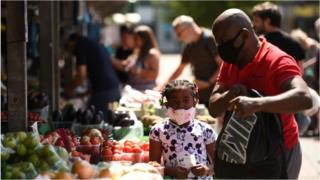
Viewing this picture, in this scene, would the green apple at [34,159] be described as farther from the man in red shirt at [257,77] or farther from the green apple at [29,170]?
the man in red shirt at [257,77]

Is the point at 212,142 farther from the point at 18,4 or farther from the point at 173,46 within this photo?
the point at 173,46

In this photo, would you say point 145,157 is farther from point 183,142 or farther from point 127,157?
point 183,142

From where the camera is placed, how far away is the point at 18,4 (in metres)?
4.44

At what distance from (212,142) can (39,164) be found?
113cm

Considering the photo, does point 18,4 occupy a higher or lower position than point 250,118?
higher

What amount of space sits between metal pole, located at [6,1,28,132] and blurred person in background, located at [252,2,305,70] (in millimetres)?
2818

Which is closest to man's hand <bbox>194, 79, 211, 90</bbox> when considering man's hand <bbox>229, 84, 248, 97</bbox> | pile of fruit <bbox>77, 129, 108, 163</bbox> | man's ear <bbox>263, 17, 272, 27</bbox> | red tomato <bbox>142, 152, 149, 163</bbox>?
man's ear <bbox>263, 17, 272, 27</bbox>

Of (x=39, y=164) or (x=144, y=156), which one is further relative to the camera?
(x=144, y=156)

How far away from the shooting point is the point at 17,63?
14.4 ft

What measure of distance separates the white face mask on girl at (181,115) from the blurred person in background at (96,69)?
177 inches

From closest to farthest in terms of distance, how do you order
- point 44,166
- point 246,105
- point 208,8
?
point 246,105 → point 44,166 → point 208,8

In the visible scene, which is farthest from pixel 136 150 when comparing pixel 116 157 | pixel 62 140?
pixel 62 140

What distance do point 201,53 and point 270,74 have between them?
4.44 meters

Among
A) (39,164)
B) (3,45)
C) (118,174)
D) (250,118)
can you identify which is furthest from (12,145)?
(3,45)
